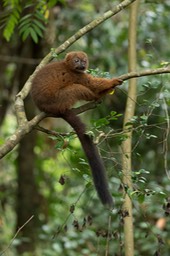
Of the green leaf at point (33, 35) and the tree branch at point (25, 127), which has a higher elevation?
the green leaf at point (33, 35)

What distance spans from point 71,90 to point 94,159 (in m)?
0.76

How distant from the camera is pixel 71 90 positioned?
4629 millimetres

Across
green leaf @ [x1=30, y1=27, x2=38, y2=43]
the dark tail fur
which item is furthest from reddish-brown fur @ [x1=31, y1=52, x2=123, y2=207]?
green leaf @ [x1=30, y1=27, x2=38, y2=43]

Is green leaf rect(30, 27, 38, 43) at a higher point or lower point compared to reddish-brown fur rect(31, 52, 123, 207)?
higher

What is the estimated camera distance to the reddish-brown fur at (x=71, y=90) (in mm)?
4168

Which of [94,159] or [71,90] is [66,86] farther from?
[94,159]

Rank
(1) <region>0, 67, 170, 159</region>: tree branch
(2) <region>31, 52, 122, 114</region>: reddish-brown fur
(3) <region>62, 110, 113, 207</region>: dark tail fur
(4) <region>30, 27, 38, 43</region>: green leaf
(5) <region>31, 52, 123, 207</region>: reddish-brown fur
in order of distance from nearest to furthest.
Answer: (1) <region>0, 67, 170, 159</region>: tree branch
(3) <region>62, 110, 113, 207</region>: dark tail fur
(5) <region>31, 52, 123, 207</region>: reddish-brown fur
(2) <region>31, 52, 122, 114</region>: reddish-brown fur
(4) <region>30, 27, 38, 43</region>: green leaf

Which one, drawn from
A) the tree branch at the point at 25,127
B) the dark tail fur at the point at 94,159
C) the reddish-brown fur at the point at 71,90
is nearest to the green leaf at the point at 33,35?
the reddish-brown fur at the point at 71,90

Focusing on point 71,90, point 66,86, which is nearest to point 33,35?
point 66,86

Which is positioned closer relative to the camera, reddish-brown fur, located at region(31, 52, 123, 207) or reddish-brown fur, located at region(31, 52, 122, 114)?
reddish-brown fur, located at region(31, 52, 123, 207)

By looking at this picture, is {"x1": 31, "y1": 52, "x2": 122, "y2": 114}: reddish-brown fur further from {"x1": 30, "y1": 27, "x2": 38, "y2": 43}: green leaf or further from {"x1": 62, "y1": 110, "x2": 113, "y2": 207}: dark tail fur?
{"x1": 30, "y1": 27, "x2": 38, "y2": 43}: green leaf

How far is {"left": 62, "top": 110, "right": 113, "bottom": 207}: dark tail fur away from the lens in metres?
3.80

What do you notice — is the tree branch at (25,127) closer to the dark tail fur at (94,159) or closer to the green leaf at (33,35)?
the dark tail fur at (94,159)

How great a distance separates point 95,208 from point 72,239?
0.98 meters
